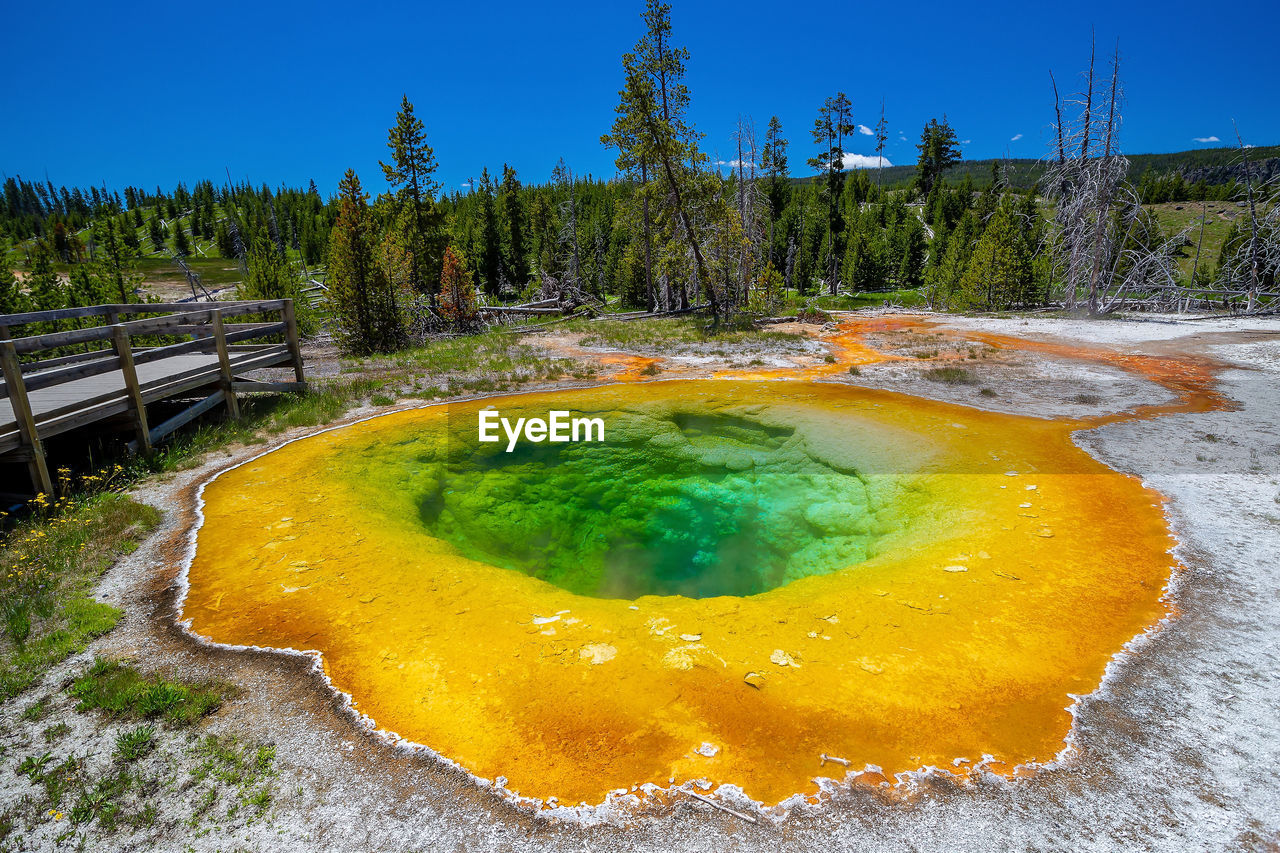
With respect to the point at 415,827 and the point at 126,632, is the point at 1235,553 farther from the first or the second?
the point at 126,632

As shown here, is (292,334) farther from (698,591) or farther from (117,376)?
(698,591)

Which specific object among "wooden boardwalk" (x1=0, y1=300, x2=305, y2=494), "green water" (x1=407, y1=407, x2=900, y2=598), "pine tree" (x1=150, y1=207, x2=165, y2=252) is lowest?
"green water" (x1=407, y1=407, x2=900, y2=598)

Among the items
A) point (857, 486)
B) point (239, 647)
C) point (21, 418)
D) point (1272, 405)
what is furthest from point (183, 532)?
point (1272, 405)

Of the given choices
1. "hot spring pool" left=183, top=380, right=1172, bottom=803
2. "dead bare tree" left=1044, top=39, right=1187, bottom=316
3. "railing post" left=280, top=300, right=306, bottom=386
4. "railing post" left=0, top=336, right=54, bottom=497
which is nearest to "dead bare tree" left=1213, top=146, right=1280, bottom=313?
"dead bare tree" left=1044, top=39, right=1187, bottom=316

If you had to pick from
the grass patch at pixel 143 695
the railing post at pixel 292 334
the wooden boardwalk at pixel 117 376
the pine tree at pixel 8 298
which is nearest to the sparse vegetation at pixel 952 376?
the grass patch at pixel 143 695

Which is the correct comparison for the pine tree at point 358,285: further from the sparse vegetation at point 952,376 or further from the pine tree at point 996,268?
the pine tree at point 996,268

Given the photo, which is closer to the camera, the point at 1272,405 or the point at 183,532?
the point at 183,532

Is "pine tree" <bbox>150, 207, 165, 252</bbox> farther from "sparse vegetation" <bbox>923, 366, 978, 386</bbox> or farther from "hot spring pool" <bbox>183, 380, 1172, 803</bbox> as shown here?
"sparse vegetation" <bbox>923, 366, 978, 386</bbox>
